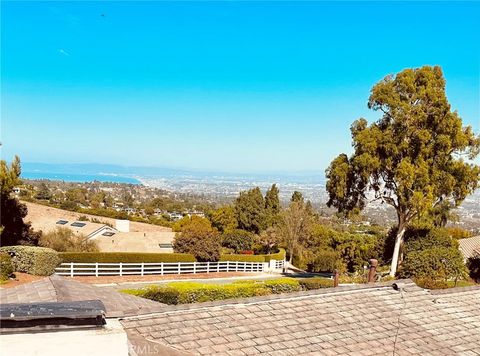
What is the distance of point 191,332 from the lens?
7.00 metres

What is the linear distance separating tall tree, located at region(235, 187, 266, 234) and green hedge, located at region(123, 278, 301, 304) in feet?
97.3

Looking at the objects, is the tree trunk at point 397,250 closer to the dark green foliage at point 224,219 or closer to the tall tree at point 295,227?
the tall tree at point 295,227

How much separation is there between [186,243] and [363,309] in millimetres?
23825

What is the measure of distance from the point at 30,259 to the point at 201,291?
839 cm

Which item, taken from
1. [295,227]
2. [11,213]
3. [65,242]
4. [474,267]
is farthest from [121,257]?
[474,267]

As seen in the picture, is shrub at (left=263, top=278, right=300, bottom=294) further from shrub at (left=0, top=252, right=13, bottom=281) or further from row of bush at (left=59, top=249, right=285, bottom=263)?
shrub at (left=0, top=252, right=13, bottom=281)

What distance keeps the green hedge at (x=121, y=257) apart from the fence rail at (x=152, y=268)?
35 cm

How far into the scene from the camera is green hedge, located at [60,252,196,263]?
1013 inches

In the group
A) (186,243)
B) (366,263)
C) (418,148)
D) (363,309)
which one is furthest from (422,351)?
(366,263)

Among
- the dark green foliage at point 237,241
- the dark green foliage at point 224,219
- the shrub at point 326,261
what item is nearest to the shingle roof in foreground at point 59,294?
the shrub at point 326,261

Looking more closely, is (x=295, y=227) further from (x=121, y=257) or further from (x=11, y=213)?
(x=11, y=213)

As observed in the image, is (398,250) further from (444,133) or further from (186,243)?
(186,243)

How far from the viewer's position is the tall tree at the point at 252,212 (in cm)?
5312

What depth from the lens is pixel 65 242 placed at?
29172 millimetres
